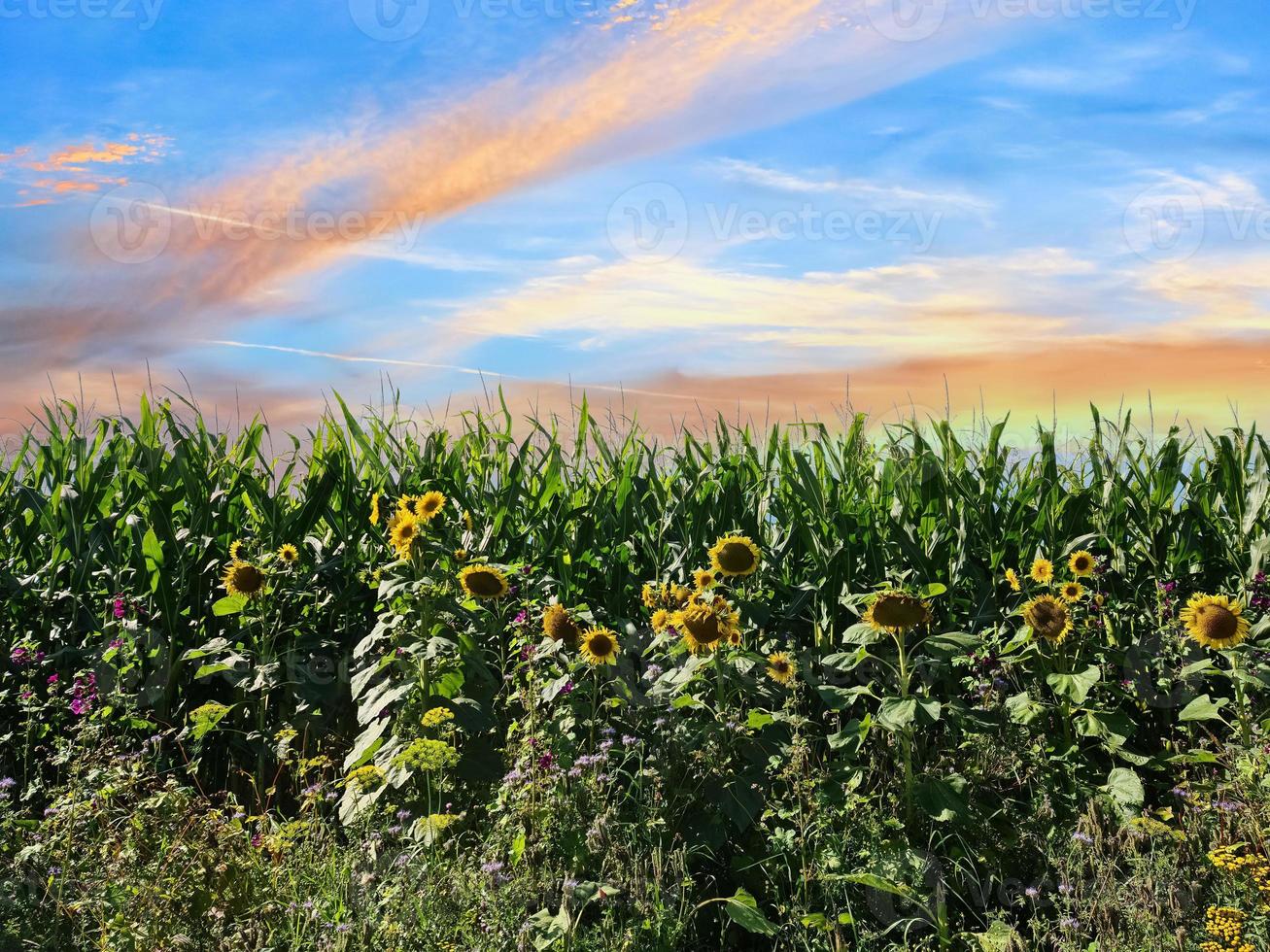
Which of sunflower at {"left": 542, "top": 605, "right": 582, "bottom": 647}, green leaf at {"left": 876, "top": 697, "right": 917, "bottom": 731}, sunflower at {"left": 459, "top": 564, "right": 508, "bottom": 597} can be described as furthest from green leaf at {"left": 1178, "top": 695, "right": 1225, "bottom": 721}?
sunflower at {"left": 459, "top": 564, "right": 508, "bottom": 597}

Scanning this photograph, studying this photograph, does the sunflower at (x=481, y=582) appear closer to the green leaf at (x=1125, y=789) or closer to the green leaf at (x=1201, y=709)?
the green leaf at (x=1125, y=789)

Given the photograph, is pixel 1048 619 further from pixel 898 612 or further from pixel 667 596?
pixel 667 596

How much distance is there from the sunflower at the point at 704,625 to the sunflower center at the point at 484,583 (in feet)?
2.27

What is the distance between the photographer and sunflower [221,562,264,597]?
4.29 meters

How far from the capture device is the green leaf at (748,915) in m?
3.01

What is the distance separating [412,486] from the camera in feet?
17.1

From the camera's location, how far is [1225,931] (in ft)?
9.82

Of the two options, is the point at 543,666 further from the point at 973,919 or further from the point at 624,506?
the point at 973,919

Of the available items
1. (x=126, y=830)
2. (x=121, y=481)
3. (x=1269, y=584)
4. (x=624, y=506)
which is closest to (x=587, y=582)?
(x=624, y=506)

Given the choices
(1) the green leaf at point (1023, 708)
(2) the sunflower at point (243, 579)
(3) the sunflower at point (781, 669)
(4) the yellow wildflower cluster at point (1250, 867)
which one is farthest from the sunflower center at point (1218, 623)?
(2) the sunflower at point (243, 579)

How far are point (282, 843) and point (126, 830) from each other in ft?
2.34

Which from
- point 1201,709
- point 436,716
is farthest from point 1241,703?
point 436,716

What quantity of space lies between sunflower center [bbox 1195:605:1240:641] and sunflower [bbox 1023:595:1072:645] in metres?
0.54

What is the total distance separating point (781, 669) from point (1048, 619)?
1104 mm
